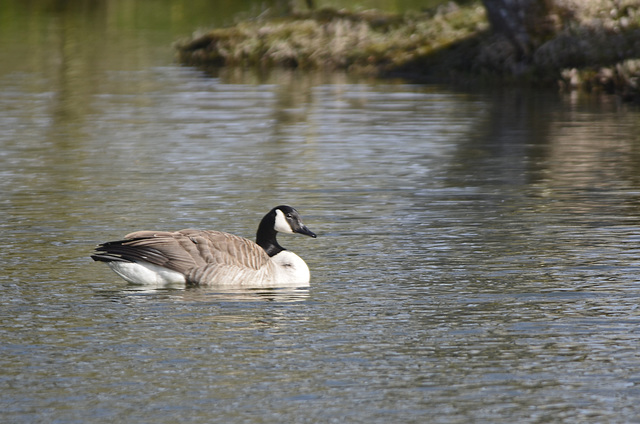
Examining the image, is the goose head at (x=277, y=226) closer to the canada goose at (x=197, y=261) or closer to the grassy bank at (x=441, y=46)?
the canada goose at (x=197, y=261)

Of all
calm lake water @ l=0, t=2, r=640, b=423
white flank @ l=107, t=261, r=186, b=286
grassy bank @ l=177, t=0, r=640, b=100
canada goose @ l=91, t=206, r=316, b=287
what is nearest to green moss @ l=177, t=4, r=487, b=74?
grassy bank @ l=177, t=0, r=640, b=100

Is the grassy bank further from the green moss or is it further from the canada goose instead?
the canada goose

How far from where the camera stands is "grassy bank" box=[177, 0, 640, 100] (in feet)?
136

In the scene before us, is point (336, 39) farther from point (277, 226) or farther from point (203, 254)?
point (203, 254)

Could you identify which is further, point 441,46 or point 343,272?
point 441,46

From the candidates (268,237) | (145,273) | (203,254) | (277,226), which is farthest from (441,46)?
(145,273)

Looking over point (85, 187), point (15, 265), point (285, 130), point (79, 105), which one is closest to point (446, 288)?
point (15, 265)

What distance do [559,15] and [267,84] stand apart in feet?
36.4

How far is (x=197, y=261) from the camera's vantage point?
1367 centimetres

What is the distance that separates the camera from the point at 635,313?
1216 centimetres

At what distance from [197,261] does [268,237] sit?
52.0 inches

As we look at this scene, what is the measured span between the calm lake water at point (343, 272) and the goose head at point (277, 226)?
0.61m

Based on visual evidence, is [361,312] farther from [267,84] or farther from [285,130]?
[267,84]

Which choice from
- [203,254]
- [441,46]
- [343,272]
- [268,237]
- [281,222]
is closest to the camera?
[203,254]
